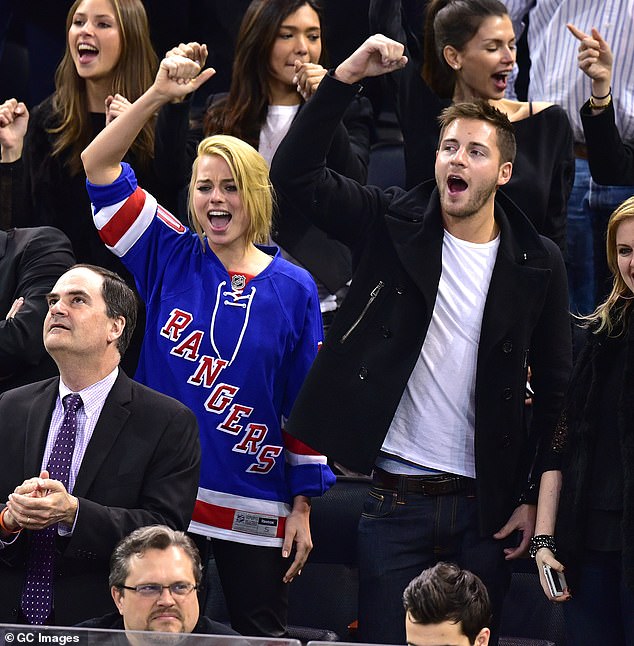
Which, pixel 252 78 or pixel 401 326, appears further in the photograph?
pixel 252 78

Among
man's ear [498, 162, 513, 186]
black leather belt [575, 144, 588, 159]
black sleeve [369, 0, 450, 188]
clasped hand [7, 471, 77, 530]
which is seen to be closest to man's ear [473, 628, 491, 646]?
clasped hand [7, 471, 77, 530]

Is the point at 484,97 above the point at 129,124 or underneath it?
above

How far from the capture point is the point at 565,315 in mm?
3533

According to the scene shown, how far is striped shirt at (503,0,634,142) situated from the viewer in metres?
4.66

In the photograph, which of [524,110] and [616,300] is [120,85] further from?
[616,300]

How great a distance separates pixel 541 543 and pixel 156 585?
0.96m

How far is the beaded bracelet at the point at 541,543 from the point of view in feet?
10.7

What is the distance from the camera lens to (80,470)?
10.7ft

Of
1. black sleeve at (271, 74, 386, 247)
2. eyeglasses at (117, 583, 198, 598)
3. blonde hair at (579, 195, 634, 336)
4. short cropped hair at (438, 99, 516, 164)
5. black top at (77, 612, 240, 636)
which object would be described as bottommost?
black top at (77, 612, 240, 636)

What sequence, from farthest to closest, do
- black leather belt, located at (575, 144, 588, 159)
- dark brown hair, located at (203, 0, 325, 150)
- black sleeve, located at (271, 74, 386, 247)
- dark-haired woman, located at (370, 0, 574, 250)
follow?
black leather belt, located at (575, 144, 588, 159), dark brown hair, located at (203, 0, 325, 150), dark-haired woman, located at (370, 0, 574, 250), black sleeve, located at (271, 74, 386, 247)

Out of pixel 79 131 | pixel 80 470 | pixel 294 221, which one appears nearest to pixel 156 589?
pixel 80 470

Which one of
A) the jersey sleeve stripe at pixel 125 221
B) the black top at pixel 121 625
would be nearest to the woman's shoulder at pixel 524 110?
the jersey sleeve stripe at pixel 125 221

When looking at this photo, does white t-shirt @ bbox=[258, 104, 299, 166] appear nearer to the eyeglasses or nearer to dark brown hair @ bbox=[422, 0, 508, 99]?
dark brown hair @ bbox=[422, 0, 508, 99]

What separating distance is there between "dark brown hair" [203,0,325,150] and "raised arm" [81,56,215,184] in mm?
667
